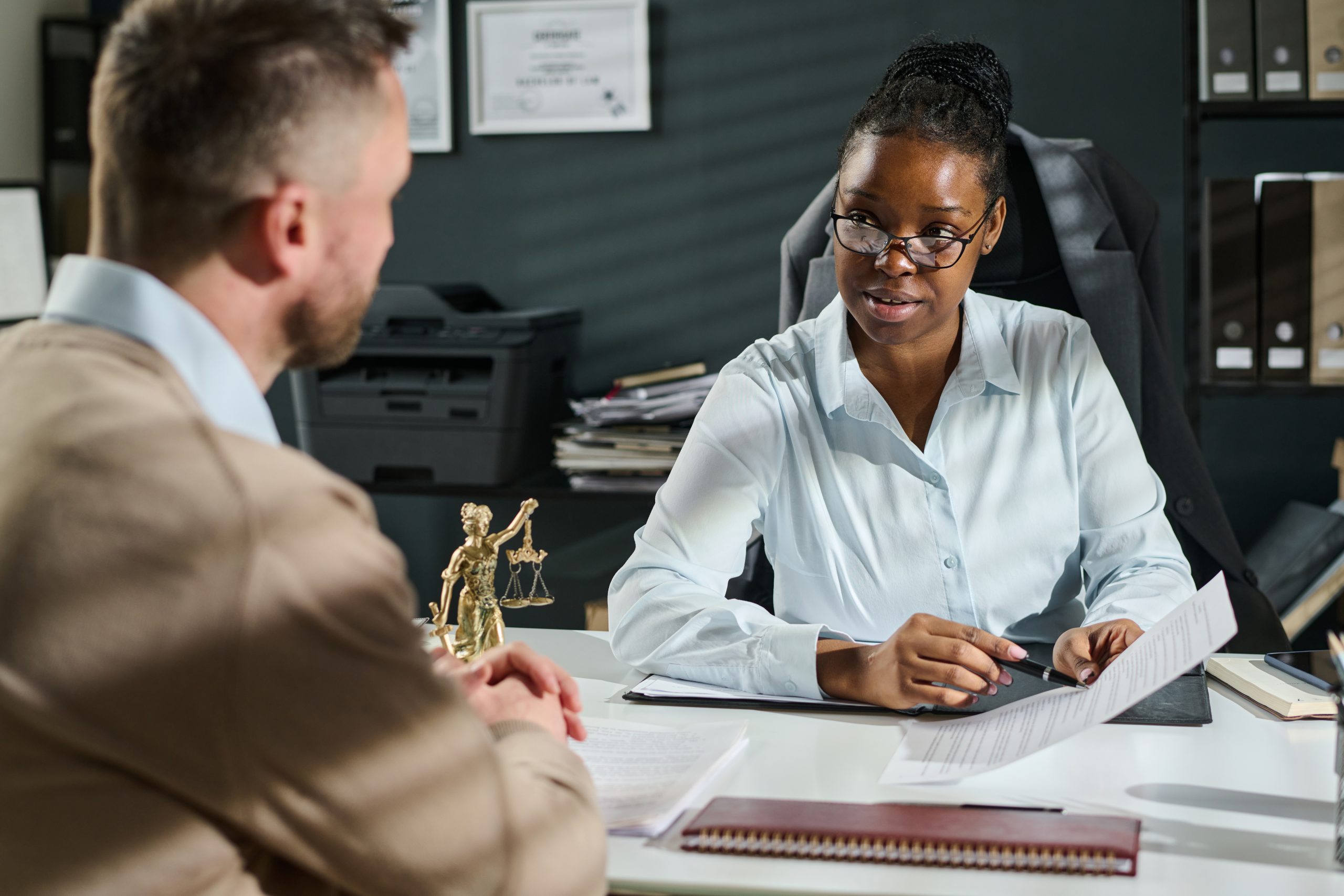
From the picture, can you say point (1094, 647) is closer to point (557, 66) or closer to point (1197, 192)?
point (1197, 192)

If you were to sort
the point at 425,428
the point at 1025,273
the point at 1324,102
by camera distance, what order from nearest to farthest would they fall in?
1. the point at 1025,273
2. the point at 1324,102
3. the point at 425,428

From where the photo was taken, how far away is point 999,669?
3.80 ft

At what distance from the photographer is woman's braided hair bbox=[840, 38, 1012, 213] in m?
1.46

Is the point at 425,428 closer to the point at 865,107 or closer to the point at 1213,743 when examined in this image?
the point at 865,107

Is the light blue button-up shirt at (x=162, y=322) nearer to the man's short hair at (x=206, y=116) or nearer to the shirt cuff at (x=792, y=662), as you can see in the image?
the man's short hair at (x=206, y=116)

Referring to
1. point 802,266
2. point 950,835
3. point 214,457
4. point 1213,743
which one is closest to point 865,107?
point 802,266

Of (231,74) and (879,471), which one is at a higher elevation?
(231,74)

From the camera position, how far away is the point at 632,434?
8.45 ft

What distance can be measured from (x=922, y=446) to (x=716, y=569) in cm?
31

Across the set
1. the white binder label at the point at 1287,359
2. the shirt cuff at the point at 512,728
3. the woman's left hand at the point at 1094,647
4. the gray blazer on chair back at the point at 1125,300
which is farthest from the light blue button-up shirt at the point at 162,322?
the white binder label at the point at 1287,359

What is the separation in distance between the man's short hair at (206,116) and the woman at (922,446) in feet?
2.48

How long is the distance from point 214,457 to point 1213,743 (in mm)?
896

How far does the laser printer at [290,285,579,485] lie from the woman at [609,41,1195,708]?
105cm

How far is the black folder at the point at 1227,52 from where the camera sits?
233 cm
